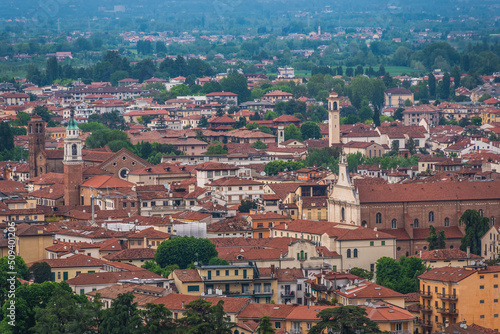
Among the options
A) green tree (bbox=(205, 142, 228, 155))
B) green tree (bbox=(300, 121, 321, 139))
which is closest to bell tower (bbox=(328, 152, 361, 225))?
green tree (bbox=(205, 142, 228, 155))

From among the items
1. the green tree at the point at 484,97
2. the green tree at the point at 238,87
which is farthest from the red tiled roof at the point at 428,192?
the green tree at the point at 238,87

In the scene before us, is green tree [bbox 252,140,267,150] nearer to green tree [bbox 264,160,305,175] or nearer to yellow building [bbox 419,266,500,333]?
green tree [bbox 264,160,305,175]

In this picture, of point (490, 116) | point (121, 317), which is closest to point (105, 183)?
point (121, 317)

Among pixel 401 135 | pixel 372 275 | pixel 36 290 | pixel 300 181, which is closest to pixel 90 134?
pixel 401 135

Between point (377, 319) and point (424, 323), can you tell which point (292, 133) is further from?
point (377, 319)

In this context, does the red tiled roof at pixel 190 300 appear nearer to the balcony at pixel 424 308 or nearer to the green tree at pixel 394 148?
the balcony at pixel 424 308

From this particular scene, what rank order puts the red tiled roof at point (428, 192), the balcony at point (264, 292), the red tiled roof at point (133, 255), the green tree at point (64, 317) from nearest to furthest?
the green tree at point (64, 317) → the balcony at point (264, 292) → the red tiled roof at point (133, 255) → the red tiled roof at point (428, 192)
